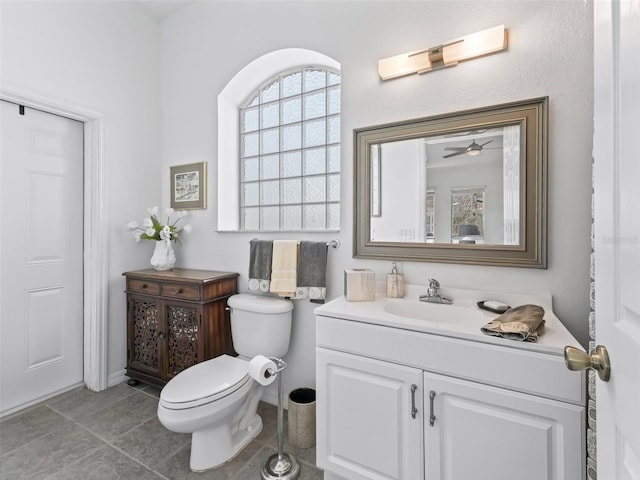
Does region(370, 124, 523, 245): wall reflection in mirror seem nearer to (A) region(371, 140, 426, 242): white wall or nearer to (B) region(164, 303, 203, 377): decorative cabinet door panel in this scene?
(A) region(371, 140, 426, 242): white wall

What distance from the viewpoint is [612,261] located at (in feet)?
1.75

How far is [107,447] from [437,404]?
174 centimetres

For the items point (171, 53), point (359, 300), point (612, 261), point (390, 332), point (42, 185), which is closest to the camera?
point (612, 261)

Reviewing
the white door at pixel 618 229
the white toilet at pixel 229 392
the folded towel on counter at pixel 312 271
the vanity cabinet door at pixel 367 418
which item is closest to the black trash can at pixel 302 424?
the white toilet at pixel 229 392

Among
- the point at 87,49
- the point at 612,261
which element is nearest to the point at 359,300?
the point at 612,261

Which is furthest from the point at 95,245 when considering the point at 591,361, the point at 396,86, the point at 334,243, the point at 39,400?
the point at 591,361

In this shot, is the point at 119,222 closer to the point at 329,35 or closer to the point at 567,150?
the point at 329,35

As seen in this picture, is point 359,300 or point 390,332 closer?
point 390,332

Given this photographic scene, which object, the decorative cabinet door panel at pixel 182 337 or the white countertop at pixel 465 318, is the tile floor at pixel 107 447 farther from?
the white countertop at pixel 465 318

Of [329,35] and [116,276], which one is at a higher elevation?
[329,35]

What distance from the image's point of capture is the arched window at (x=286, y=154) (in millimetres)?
2133

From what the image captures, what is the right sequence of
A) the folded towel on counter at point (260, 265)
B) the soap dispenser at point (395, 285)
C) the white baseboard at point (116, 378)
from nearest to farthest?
1. the soap dispenser at point (395, 285)
2. the folded towel on counter at point (260, 265)
3. the white baseboard at point (116, 378)

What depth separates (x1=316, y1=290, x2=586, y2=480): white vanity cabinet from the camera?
0.99 m

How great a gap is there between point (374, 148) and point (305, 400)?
154 cm
